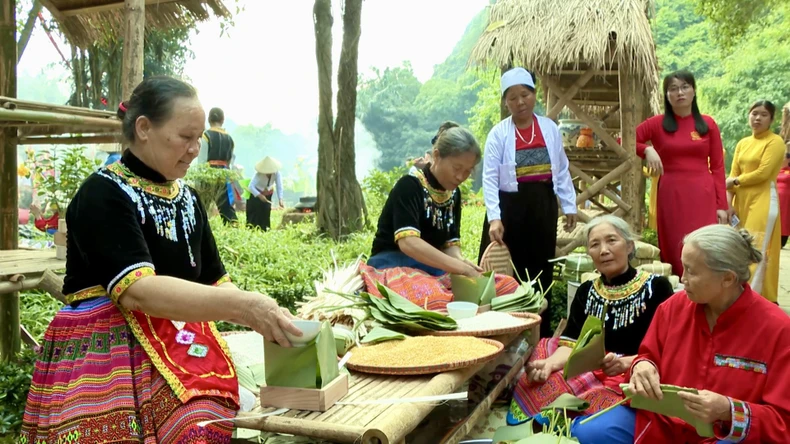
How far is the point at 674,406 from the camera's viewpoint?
2256mm

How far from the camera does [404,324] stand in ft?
9.96

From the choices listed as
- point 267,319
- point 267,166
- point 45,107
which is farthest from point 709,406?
point 267,166

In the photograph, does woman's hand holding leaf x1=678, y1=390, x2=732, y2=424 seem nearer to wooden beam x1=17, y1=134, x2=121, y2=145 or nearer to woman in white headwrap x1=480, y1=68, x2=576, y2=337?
woman in white headwrap x1=480, y1=68, x2=576, y2=337

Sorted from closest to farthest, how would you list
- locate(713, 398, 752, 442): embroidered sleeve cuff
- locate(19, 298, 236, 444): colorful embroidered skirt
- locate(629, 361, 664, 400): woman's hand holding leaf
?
1. locate(19, 298, 236, 444): colorful embroidered skirt
2. locate(713, 398, 752, 442): embroidered sleeve cuff
3. locate(629, 361, 664, 400): woman's hand holding leaf

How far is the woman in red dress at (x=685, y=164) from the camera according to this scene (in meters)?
4.84

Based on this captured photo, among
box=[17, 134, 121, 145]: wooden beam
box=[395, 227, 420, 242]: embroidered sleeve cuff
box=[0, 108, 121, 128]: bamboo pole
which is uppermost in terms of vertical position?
box=[0, 108, 121, 128]: bamboo pole

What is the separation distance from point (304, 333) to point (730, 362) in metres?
1.47

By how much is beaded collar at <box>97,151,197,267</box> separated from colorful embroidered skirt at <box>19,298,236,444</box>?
0.91 feet

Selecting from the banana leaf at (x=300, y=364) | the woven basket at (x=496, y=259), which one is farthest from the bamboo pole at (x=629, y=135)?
the banana leaf at (x=300, y=364)

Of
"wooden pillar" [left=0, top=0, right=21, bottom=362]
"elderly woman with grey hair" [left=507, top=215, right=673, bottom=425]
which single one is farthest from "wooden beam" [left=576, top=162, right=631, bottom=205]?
"wooden pillar" [left=0, top=0, right=21, bottom=362]

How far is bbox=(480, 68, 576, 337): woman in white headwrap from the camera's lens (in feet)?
15.6

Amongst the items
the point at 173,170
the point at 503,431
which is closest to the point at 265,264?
the point at 503,431

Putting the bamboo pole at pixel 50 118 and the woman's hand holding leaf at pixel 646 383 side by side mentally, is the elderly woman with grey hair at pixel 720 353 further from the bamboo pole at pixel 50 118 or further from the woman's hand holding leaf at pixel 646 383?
the bamboo pole at pixel 50 118

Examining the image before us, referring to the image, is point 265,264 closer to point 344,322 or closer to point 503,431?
point 344,322
